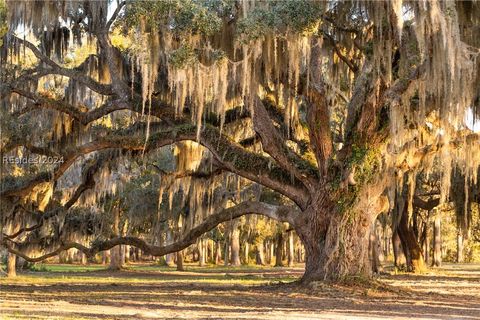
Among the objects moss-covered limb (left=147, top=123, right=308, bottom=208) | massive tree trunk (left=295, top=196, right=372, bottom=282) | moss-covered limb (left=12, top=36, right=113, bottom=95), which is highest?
moss-covered limb (left=12, top=36, right=113, bottom=95)

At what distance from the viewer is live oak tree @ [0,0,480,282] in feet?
41.6

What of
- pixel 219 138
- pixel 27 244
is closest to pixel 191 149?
pixel 219 138

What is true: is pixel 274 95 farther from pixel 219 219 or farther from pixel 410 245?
pixel 410 245

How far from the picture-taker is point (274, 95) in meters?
16.7

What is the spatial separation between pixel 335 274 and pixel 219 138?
3664 millimetres

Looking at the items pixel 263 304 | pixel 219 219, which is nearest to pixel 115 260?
pixel 219 219

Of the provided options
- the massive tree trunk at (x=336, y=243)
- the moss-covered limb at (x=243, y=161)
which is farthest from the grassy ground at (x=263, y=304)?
the moss-covered limb at (x=243, y=161)

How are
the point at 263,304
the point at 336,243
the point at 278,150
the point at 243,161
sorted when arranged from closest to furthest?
the point at 263,304
the point at 336,243
the point at 278,150
the point at 243,161

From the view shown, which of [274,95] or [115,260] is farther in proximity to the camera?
[115,260]

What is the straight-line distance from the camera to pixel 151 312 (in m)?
9.52

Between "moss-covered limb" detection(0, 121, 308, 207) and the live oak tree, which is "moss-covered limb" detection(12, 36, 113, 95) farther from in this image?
"moss-covered limb" detection(0, 121, 308, 207)

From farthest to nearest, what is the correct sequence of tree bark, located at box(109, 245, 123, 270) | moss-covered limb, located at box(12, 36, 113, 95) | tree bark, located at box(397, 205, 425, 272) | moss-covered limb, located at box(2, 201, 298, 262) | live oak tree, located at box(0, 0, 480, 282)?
tree bark, located at box(109, 245, 123, 270) < tree bark, located at box(397, 205, 425, 272) < moss-covered limb, located at box(2, 201, 298, 262) < moss-covered limb, located at box(12, 36, 113, 95) < live oak tree, located at box(0, 0, 480, 282)

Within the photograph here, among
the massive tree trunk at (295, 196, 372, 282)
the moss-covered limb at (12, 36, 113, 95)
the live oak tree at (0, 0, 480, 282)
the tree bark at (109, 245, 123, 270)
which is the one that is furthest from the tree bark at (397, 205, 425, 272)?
the moss-covered limb at (12, 36, 113, 95)

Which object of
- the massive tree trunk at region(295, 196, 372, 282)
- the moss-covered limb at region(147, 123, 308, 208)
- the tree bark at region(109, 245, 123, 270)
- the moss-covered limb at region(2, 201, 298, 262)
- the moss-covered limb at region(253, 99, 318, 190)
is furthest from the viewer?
the tree bark at region(109, 245, 123, 270)
